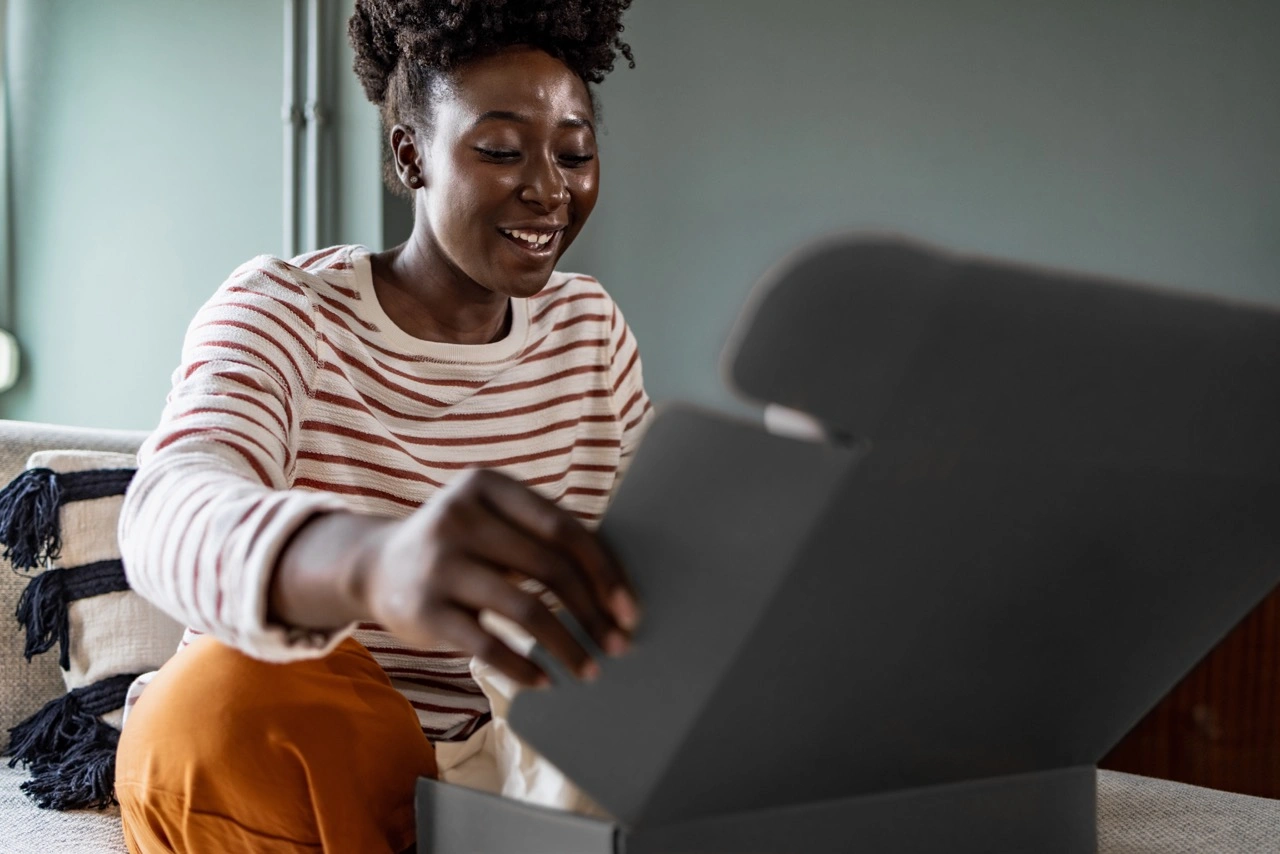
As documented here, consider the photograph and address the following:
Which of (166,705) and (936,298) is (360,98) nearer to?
(166,705)

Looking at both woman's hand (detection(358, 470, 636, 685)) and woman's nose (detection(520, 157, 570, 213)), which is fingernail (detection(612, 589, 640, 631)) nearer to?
woman's hand (detection(358, 470, 636, 685))

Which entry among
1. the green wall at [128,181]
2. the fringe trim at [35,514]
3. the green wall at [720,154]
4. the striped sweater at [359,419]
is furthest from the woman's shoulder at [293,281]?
the green wall at [128,181]

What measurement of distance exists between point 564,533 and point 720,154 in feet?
7.11

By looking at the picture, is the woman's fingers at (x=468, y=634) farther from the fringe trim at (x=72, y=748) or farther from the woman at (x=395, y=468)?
the fringe trim at (x=72, y=748)

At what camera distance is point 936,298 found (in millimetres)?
409

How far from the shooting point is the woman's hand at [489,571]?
43cm

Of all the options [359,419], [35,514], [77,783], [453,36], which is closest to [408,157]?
[453,36]

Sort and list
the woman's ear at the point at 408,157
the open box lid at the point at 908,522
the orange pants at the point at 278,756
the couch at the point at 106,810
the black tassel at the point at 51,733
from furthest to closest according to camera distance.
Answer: the black tassel at the point at 51,733 → the woman's ear at the point at 408,157 → the couch at the point at 106,810 → the orange pants at the point at 278,756 → the open box lid at the point at 908,522

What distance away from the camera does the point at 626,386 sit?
4.40 ft

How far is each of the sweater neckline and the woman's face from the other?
0.21 feet

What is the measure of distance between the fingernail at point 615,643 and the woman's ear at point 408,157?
0.83m

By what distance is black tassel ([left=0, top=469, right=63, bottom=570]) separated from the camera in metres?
1.36

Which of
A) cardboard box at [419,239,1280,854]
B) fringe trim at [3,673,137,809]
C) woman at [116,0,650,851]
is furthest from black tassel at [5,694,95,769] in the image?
cardboard box at [419,239,1280,854]

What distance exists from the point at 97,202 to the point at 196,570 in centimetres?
268
